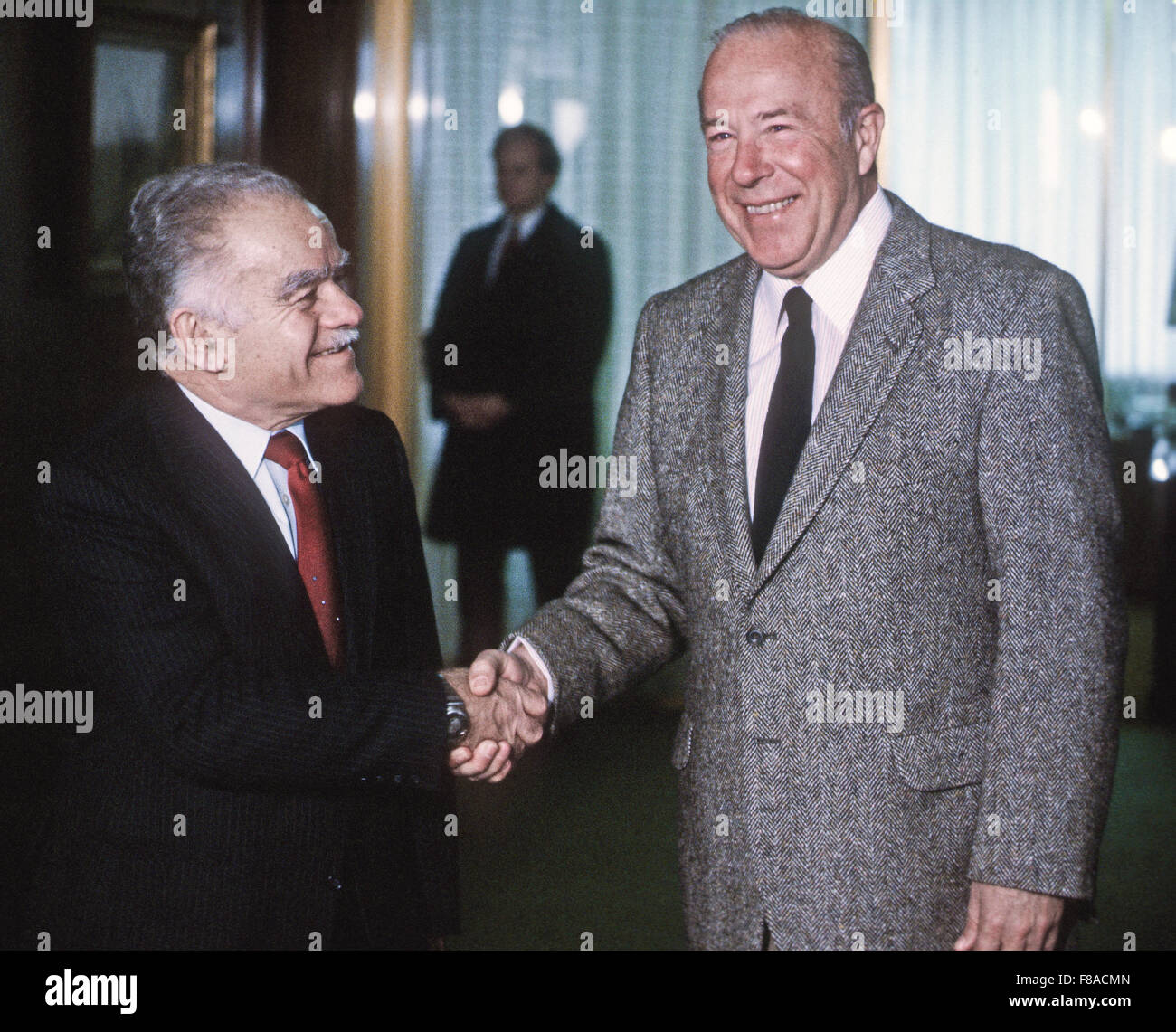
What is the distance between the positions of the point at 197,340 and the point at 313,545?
289mm

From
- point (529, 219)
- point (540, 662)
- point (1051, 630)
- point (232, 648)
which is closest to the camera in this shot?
point (1051, 630)

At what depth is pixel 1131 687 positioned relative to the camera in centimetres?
491

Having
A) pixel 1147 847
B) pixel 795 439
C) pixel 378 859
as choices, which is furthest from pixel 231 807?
pixel 1147 847

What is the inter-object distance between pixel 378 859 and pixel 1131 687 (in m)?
4.13

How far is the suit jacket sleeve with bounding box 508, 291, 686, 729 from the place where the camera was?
1.73 m

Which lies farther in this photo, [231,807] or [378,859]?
[378,859]

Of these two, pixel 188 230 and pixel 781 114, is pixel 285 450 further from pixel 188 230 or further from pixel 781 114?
pixel 781 114

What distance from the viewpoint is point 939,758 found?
1428 millimetres

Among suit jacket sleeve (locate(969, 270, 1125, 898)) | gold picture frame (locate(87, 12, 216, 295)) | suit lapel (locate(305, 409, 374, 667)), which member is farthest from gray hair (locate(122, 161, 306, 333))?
gold picture frame (locate(87, 12, 216, 295))

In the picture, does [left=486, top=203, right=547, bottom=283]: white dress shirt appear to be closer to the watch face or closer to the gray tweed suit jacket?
the gray tweed suit jacket

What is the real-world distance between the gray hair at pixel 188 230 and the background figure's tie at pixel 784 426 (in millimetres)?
648

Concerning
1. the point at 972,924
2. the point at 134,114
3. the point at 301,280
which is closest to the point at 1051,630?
the point at 972,924

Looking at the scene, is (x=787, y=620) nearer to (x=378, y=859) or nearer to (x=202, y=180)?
(x=378, y=859)

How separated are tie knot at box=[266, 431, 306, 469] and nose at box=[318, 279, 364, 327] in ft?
0.52
